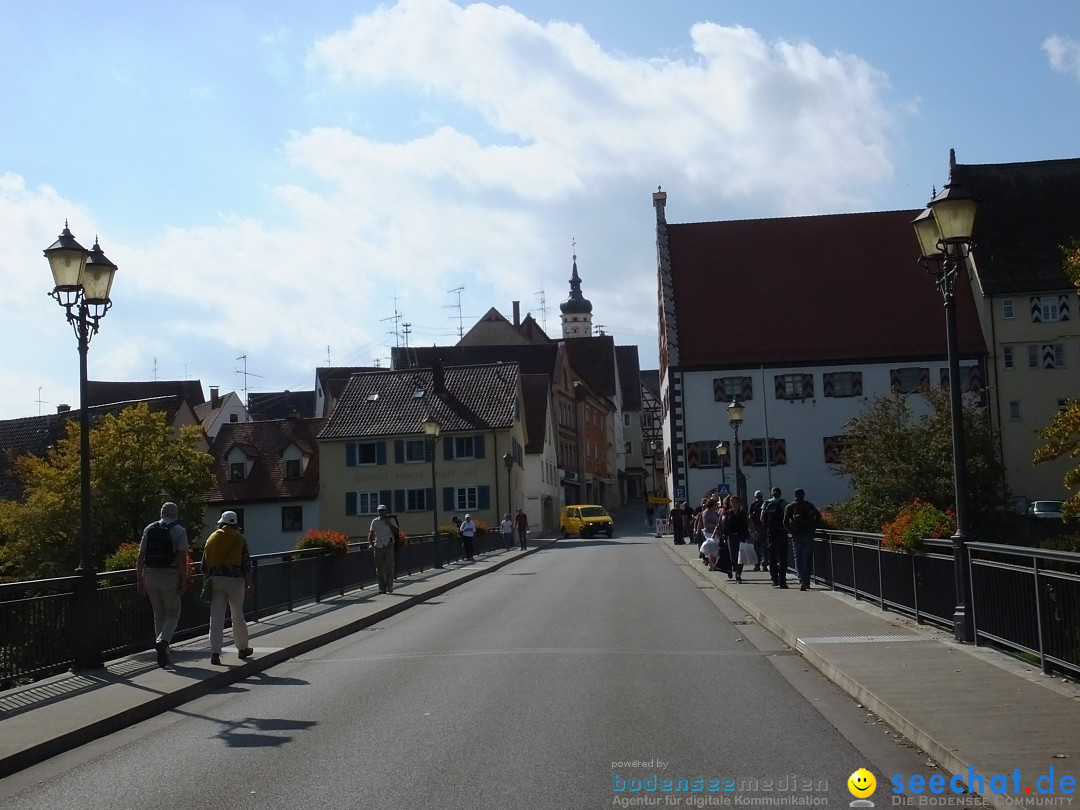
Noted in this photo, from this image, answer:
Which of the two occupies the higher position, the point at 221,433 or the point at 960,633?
the point at 221,433

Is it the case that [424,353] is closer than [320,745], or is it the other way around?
[320,745]

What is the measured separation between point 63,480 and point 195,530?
5.29 metres

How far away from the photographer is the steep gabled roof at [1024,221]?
202ft

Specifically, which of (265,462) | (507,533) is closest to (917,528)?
(507,533)

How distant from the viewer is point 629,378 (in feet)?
442

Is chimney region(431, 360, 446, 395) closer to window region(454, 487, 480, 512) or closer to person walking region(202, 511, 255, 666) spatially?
window region(454, 487, 480, 512)

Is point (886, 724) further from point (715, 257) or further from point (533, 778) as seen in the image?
point (715, 257)

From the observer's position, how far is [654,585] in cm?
2739

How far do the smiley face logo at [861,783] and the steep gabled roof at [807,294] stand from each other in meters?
57.7

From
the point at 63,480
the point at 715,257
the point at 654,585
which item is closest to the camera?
the point at 654,585

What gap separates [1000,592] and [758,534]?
54.8ft

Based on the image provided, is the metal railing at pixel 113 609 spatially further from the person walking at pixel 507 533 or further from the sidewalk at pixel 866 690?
the person walking at pixel 507 533

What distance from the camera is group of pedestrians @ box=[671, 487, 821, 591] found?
21938mm

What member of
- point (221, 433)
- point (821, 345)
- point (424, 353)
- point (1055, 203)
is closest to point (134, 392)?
point (424, 353)
